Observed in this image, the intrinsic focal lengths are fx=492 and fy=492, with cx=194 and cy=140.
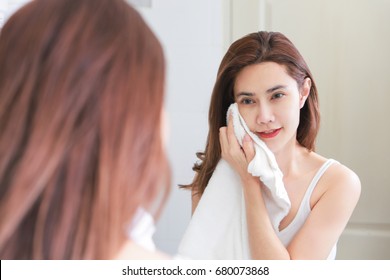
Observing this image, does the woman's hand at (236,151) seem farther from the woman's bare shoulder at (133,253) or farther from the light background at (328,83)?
the woman's bare shoulder at (133,253)

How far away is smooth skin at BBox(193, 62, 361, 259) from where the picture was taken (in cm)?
98

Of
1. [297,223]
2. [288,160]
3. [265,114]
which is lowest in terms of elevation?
[297,223]

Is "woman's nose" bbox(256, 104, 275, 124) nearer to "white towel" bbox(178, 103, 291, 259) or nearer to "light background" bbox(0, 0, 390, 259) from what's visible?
"white towel" bbox(178, 103, 291, 259)

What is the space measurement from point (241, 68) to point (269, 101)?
0.09 m

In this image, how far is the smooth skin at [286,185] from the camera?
0.98 m

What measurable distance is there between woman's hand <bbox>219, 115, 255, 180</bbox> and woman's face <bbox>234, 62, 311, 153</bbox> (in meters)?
A: 0.04

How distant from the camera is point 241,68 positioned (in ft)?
3.42

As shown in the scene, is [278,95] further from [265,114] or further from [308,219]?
[308,219]

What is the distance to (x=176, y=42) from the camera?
1.36 metres

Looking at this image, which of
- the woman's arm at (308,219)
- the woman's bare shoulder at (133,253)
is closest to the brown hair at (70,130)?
the woman's bare shoulder at (133,253)

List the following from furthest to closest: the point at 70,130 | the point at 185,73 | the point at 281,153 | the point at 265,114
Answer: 1. the point at 185,73
2. the point at 281,153
3. the point at 265,114
4. the point at 70,130

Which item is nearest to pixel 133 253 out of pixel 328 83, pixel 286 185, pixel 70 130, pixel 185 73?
pixel 70 130
